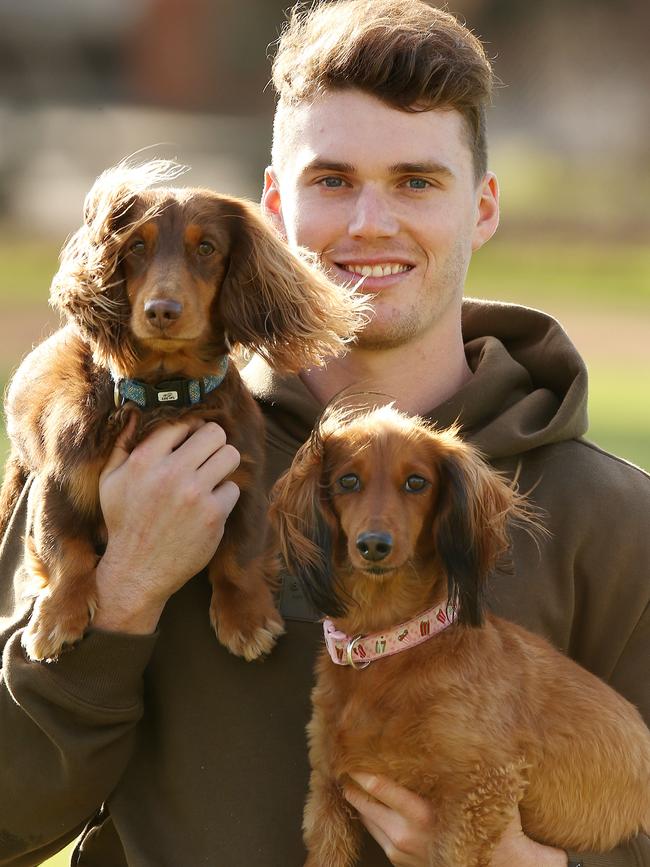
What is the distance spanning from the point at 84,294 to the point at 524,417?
4.35 feet


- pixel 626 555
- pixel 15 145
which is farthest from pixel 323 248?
pixel 15 145

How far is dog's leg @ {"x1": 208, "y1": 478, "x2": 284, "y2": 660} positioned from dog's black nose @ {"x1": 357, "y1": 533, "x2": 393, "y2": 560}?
1.74 feet

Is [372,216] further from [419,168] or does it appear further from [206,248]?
[206,248]

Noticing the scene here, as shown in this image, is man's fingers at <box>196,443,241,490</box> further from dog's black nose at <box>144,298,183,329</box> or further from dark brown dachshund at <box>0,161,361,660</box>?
dog's black nose at <box>144,298,183,329</box>

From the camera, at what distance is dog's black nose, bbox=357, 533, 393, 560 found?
303cm

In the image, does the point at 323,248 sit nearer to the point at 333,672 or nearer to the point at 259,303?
the point at 259,303

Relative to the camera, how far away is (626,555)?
11.9ft

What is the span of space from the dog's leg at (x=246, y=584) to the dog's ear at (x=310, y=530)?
19 centimetres

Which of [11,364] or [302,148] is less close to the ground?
[302,148]

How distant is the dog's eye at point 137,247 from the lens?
11.4ft

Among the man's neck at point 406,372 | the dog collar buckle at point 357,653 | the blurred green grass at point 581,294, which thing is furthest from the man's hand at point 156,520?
the blurred green grass at point 581,294

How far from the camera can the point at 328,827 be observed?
130 inches

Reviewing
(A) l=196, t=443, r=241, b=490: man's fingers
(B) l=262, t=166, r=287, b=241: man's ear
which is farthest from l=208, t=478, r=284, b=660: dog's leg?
(B) l=262, t=166, r=287, b=241: man's ear

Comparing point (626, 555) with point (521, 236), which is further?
point (521, 236)
